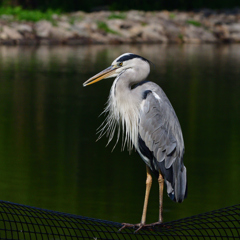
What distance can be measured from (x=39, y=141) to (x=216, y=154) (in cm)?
261

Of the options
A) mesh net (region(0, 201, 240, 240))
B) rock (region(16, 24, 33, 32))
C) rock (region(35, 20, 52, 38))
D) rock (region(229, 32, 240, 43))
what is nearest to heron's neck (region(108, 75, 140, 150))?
mesh net (region(0, 201, 240, 240))

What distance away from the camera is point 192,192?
23.1 feet

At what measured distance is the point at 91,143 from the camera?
30.7 ft

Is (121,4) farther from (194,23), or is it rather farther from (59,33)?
(59,33)

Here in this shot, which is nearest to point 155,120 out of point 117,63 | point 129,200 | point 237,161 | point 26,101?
point 117,63

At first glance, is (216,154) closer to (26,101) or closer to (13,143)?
(13,143)

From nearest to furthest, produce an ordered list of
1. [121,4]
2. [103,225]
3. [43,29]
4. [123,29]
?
[103,225]
[43,29]
[123,29]
[121,4]

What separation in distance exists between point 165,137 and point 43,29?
21.3 metres

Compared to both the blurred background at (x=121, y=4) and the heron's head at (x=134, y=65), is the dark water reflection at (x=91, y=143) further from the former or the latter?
the blurred background at (x=121, y=4)

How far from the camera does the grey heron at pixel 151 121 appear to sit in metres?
4.41

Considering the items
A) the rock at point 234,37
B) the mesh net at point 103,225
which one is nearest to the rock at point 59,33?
the rock at point 234,37

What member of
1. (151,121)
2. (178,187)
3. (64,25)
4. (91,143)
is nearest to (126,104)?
(151,121)

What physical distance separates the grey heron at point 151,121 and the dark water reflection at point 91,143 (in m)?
1.67

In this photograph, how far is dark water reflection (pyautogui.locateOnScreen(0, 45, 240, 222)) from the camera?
264 inches
